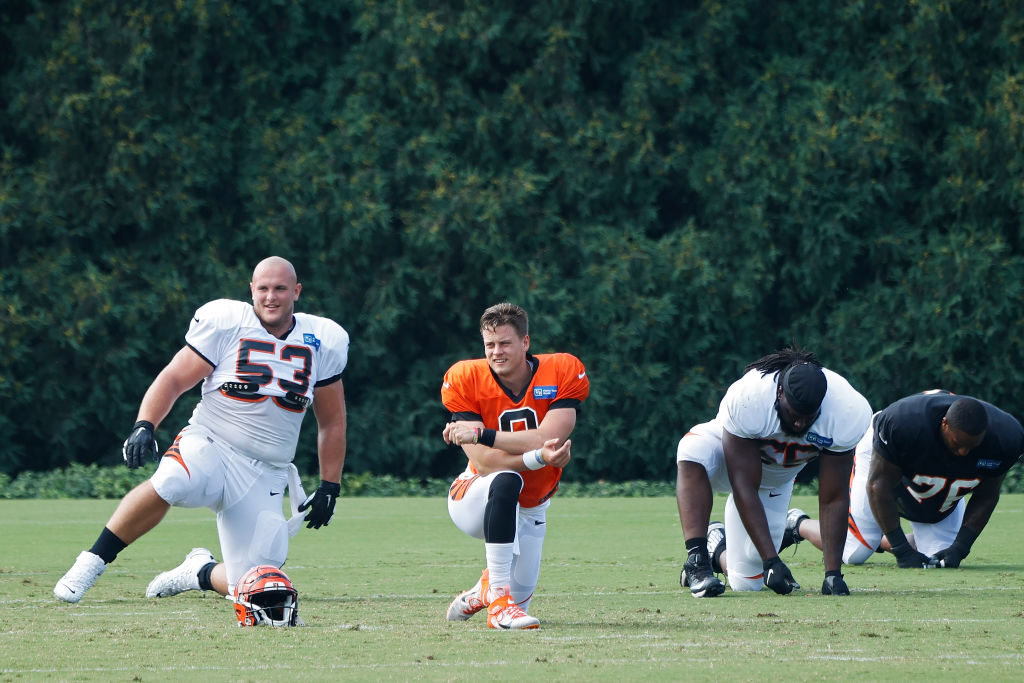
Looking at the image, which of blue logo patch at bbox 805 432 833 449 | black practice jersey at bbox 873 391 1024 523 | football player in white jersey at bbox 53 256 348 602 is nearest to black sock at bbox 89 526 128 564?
football player in white jersey at bbox 53 256 348 602

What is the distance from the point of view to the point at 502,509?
6551mm

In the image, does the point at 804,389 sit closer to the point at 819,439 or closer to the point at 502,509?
the point at 819,439

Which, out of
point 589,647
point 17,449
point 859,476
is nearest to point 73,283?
point 17,449

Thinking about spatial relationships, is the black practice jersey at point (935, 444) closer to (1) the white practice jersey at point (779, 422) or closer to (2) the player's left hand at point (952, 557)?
(2) the player's left hand at point (952, 557)

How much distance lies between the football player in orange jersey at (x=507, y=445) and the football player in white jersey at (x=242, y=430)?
3.10ft

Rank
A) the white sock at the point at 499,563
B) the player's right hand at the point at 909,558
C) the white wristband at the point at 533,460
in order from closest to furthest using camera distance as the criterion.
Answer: the white sock at the point at 499,563 → the white wristband at the point at 533,460 → the player's right hand at the point at 909,558

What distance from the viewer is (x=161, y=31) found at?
20.3 m

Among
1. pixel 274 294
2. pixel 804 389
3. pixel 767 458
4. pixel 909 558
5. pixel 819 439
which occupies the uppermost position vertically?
pixel 274 294

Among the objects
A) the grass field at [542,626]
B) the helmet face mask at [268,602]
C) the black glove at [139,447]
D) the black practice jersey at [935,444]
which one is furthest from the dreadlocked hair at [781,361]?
the black glove at [139,447]

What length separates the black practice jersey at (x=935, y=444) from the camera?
A: 867 cm

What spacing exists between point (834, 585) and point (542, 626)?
77.3 inches

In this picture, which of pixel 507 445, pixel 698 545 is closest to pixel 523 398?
pixel 507 445

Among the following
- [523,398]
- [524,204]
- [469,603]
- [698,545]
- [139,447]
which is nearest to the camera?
[469,603]

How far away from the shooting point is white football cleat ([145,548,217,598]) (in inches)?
306
